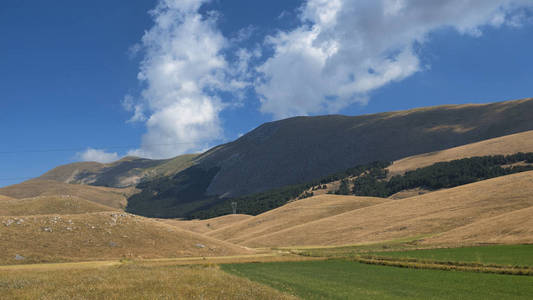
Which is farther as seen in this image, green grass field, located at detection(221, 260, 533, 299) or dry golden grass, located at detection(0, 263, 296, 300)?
green grass field, located at detection(221, 260, 533, 299)

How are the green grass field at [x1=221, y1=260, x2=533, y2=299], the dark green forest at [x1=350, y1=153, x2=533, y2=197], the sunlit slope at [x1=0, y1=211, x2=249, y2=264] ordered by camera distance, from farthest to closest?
the dark green forest at [x1=350, y1=153, x2=533, y2=197]
the sunlit slope at [x1=0, y1=211, x2=249, y2=264]
the green grass field at [x1=221, y1=260, x2=533, y2=299]

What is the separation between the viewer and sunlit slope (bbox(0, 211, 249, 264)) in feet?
201

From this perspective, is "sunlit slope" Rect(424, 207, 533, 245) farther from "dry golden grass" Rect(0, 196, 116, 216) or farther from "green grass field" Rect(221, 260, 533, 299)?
"dry golden grass" Rect(0, 196, 116, 216)

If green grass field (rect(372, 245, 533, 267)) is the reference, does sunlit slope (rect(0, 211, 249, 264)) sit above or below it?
above

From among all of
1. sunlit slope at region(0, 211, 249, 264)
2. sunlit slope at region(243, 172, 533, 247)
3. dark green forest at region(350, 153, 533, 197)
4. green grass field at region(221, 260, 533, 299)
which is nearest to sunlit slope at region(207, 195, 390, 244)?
sunlit slope at region(243, 172, 533, 247)

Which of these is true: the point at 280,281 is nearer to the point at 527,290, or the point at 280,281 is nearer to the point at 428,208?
the point at 527,290

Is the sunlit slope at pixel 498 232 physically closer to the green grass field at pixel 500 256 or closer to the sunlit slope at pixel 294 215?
the green grass field at pixel 500 256

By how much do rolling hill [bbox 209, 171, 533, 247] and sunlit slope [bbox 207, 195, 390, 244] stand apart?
17.4 m

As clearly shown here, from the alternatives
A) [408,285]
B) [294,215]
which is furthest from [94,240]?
[294,215]

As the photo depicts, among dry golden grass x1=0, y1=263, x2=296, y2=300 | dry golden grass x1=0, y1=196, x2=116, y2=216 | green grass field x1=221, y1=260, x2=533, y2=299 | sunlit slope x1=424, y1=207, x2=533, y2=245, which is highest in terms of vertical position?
dry golden grass x1=0, y1=196, x2=116, y2=216

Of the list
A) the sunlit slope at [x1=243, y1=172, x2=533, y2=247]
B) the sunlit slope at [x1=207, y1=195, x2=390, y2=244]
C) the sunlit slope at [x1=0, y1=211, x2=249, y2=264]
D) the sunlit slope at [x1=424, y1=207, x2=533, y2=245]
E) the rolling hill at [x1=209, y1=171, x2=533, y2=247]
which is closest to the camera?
the sunlit slope at [x1=424, y1=207, x2=533, y2=245]

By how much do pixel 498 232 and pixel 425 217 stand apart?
3369 centimetres

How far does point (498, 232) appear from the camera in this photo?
62688 mm

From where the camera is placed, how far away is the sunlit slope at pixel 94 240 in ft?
201
